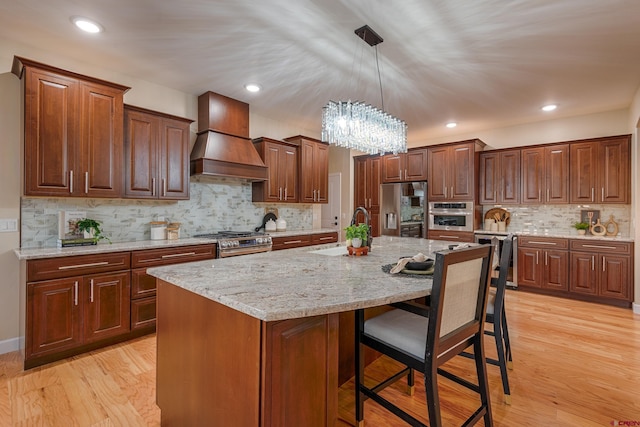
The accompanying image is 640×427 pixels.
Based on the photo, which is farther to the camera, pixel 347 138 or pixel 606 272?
pixel 606 272

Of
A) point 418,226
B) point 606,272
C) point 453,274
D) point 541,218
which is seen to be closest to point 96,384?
point 453,274

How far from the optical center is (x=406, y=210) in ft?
18.0

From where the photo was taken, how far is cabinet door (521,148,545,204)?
456 centimetres

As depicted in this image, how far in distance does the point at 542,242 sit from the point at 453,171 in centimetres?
163

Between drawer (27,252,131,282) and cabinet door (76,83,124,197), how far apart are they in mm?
604

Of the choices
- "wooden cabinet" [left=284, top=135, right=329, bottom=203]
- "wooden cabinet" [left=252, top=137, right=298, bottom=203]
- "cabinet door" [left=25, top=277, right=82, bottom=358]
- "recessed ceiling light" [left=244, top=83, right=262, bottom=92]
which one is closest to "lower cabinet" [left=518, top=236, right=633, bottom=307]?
"wooden cabinet" [left=284, top=135, right=329, bottom=203]

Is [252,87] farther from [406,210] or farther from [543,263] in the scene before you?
[543,263]

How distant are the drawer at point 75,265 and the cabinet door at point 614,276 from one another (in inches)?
218

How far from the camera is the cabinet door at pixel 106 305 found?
8.48 ft

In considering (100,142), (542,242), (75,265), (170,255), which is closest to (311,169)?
(170,255)

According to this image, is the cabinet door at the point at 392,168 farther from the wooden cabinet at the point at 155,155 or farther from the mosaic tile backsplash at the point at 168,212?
the wooden cabinet at the point at 155,155

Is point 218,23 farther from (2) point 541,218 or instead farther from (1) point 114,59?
(2) point 541,218

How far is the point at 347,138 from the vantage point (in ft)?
9.14

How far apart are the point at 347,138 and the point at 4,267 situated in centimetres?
319
